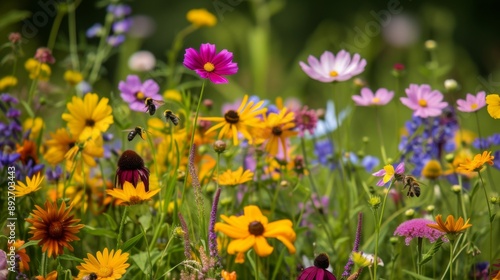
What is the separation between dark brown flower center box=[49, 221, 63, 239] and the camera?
1002 mm

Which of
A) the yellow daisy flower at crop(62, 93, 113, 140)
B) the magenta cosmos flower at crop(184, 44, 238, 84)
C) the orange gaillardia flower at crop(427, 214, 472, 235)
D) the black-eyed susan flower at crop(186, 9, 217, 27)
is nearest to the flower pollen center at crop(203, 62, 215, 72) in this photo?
the magenta cosmos flower at crop(184, 44, 238, 84)

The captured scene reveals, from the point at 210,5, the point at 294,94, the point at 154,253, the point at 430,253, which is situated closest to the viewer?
the point at 430,253

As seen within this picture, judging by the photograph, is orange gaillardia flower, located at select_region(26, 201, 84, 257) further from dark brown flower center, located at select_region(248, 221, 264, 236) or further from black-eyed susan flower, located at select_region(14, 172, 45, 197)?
dark brown flower center, located at select_region(248, 221, 264, 236)

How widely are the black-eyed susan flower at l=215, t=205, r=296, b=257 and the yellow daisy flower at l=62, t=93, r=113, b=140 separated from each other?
36cm

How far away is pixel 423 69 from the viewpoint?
1.47 meters

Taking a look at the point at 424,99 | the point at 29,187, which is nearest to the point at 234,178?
the point at 29,187

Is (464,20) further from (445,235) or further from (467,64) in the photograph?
(445,235)

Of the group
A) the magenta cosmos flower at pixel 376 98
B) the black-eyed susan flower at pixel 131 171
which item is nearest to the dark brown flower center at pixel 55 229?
the black-eyed susan flower at pixel 131 171

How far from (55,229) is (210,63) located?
31 cm

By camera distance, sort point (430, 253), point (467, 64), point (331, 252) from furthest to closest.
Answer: point (467, 64)
point (331, 252)
point (430, 253)

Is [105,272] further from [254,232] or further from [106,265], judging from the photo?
[254,232]

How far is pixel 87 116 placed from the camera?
1.23 m

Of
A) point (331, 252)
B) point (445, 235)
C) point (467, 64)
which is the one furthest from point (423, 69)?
point (467, 64)

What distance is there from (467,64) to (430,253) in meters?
2.98
